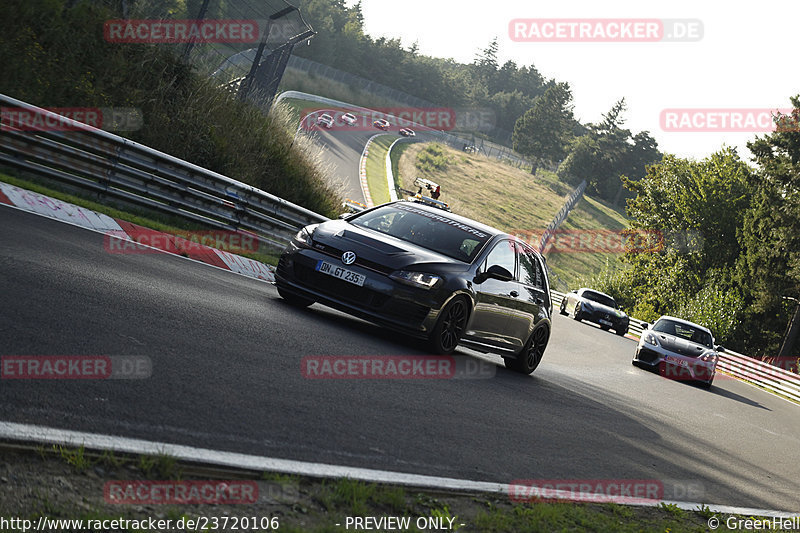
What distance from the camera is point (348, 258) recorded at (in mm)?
9742

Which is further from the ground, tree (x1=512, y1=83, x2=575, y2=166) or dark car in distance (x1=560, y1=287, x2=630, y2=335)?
tree (x1=512, y1=83, x2=575, y2=166)

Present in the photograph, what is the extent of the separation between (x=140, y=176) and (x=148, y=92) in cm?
296

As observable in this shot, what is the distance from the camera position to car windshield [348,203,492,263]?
10.7 m

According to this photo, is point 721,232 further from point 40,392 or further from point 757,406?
point 40,392

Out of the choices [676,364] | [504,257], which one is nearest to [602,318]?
[676,364]

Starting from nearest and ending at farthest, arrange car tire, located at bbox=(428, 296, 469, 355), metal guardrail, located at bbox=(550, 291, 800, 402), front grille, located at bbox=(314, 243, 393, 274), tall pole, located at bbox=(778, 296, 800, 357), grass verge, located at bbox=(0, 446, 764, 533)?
grass verge, located at bbox=(0, 446, 764, 533) → front grille, located at bbox=(314, 243, 393, 274) → car tire, located at bbox=(428, 296, 469, 355) → metal guardrail, located at bbox=(550, 291, 800, 402) → tall pole, located at bbox=(778, 296, 800, 357)

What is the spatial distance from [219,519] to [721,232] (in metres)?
53.1

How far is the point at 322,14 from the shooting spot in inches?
5379

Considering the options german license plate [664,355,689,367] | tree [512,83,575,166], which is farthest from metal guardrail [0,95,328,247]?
tree [512,83,575,166]

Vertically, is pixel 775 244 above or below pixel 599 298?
above

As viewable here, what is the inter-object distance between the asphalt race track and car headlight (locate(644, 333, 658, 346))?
318 inches

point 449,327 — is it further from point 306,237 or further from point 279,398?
point 279,398

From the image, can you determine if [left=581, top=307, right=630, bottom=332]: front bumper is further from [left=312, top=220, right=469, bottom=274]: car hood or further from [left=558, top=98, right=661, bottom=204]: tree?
[left=558, top=98, right=661, bottom=204]: tree

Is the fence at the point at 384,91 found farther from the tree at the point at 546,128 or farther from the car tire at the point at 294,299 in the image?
the car tire at the point at 294,299
